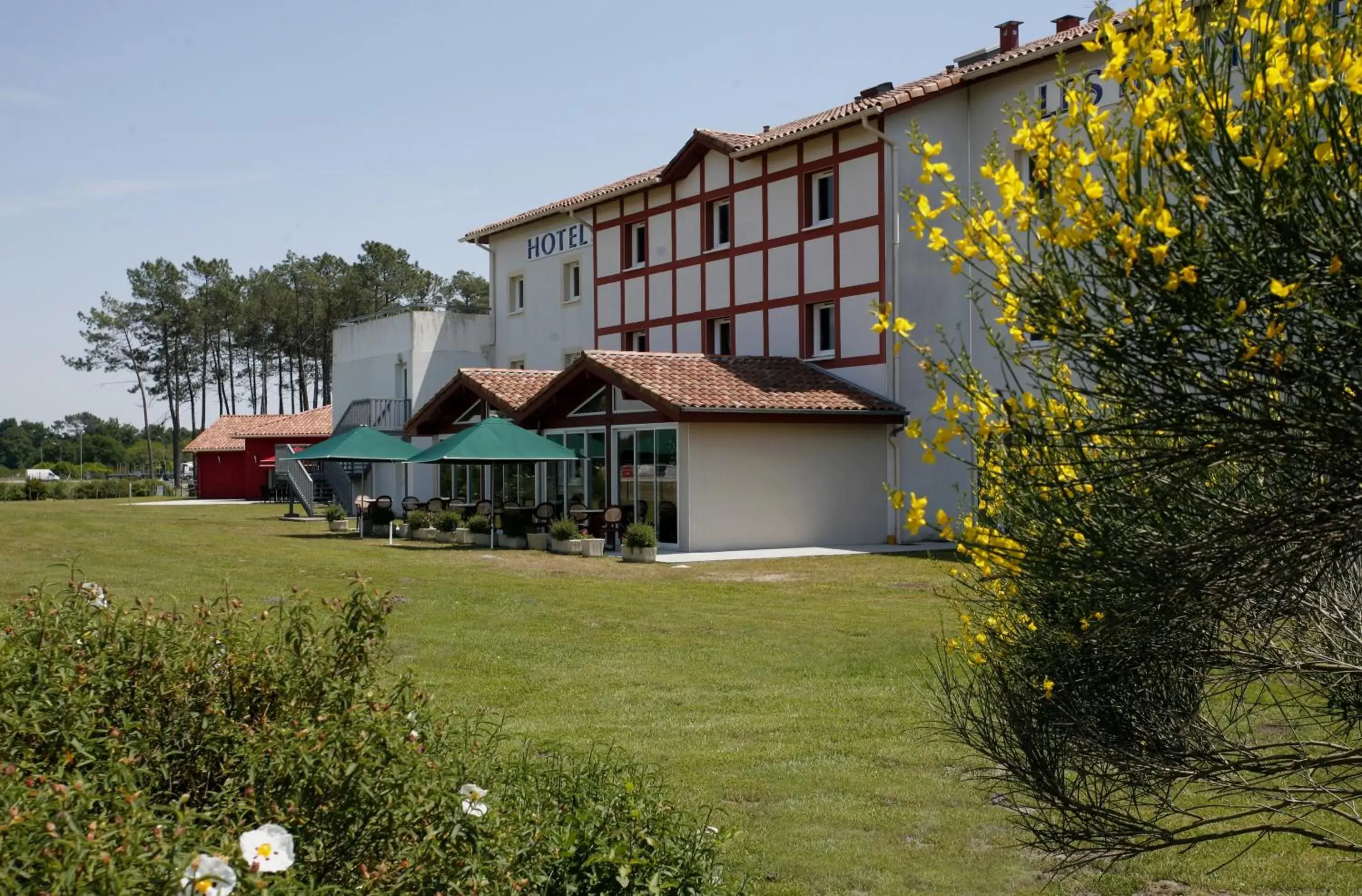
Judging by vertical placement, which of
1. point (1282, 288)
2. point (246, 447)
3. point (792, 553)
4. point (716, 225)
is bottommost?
point (792, 553)

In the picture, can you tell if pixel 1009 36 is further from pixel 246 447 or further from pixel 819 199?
pixel 246 447

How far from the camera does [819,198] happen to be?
26.0 m

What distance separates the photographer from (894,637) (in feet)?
41.3

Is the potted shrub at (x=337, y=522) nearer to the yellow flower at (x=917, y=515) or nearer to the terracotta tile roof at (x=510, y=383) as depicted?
the terracotta tile roof at (x=510, y=383)

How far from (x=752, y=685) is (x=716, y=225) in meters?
19.3

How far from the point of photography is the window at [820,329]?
85.7 ft

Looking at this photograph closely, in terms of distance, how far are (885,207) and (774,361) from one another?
12.7 ft

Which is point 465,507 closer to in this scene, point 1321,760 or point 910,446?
point 910,446

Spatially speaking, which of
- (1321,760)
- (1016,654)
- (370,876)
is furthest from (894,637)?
(370,876)

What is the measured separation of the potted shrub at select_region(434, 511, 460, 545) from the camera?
2692cm

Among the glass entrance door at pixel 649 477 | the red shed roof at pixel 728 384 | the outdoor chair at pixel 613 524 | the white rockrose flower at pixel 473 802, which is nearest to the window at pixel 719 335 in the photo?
the red shed roof at pixel 728 384

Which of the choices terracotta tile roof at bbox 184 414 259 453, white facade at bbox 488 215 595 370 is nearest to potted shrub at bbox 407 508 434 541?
white facade at bbox 488 215 595 370

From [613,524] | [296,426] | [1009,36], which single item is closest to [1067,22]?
[1009,36]

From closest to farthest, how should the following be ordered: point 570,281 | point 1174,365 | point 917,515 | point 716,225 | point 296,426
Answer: point 1174,365 → point 917,515 → point 716,225 → point 570,281 → point 296,426
